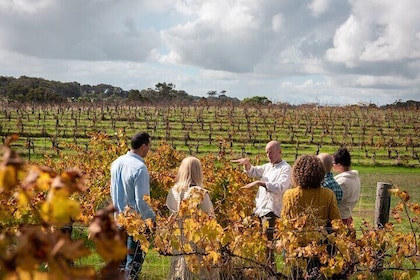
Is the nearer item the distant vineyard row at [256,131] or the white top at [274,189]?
the white top at [274,189]

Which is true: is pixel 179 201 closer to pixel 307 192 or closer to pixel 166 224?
pixel 166 224

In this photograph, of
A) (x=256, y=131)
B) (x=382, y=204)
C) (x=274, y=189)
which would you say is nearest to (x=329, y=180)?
(x=274, y=189)

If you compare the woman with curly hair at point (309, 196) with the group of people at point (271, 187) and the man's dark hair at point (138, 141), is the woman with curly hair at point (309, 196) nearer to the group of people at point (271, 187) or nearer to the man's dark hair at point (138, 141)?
the group of people at point (271, 187)

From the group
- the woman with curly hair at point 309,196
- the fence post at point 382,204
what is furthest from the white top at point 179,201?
the fence post at point 382,204

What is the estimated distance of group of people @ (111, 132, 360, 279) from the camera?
4.16 m

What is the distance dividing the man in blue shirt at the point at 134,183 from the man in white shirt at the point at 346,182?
5.88 ft

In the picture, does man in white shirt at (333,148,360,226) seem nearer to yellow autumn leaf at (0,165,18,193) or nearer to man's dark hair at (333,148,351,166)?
man's dark hair at (333,148,351,166)

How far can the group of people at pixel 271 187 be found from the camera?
4.16 m

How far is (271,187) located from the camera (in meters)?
5.12

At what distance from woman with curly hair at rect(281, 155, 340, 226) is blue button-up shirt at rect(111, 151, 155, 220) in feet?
4.39

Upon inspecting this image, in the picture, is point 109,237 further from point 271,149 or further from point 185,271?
point 271,149

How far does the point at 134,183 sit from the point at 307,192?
1618 mm

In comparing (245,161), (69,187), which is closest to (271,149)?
(245,161)

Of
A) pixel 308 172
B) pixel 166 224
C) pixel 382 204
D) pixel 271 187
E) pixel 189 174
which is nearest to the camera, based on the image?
pixel 166 224
